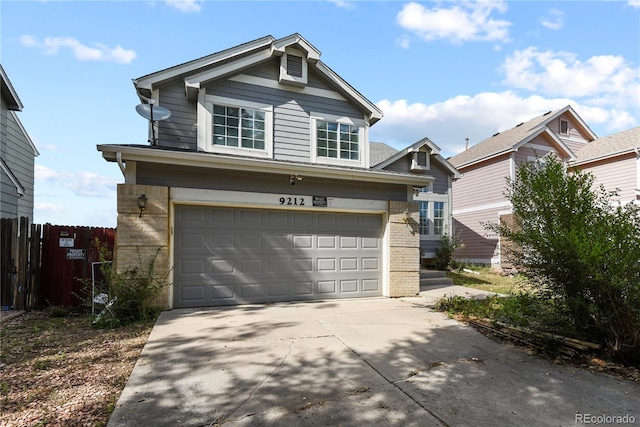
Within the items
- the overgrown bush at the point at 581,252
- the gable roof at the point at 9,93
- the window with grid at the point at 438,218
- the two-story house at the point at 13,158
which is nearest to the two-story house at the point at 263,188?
the overgrown bush at the point at 581,252

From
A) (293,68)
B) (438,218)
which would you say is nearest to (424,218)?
(438,218)

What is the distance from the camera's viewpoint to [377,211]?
8828 millimetres

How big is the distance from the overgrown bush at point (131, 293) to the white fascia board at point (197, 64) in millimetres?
4389

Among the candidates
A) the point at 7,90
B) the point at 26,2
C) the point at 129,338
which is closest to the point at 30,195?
the point at 7,90

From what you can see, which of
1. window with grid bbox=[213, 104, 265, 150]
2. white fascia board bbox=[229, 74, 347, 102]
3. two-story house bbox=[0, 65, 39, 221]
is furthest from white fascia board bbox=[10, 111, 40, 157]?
white fascia board bbox=[229, 74, 347, 102]

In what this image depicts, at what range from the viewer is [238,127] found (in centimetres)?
Answer: 901

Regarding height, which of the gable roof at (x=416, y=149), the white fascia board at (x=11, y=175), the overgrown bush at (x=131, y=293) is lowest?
the overgrown bush at (x=131, y=293)

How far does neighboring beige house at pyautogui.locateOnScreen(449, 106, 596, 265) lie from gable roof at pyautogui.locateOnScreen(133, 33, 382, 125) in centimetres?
899

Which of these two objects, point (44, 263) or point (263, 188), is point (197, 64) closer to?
point (263, 188)

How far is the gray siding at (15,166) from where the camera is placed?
11.4m

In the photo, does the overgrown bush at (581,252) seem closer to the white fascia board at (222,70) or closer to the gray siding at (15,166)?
the white fascia board at (222,70)

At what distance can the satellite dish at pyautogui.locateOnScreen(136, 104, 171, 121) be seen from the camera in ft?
25.1

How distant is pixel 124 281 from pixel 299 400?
15.1ft

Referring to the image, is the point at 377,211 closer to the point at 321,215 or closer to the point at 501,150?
the point at 321,215
